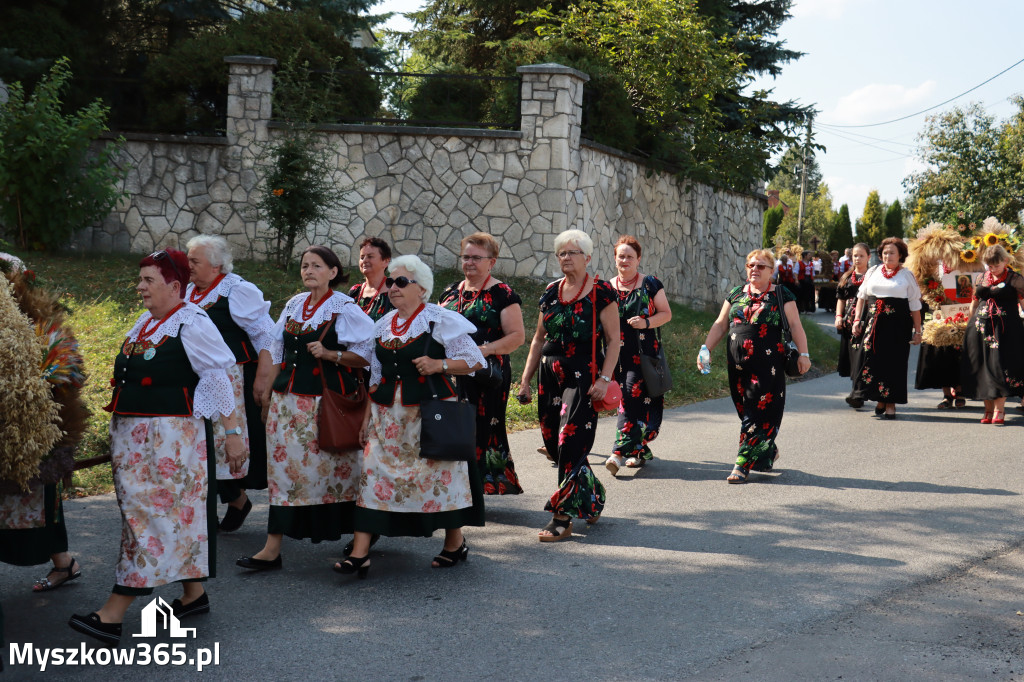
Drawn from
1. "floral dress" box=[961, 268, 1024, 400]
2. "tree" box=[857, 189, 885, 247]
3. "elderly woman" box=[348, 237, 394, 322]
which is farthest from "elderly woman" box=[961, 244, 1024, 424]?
"tree" box=[857, 189, 885, 247]

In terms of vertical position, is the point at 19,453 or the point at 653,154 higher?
→ the point at 653,154

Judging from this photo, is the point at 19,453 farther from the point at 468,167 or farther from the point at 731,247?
the point at 731,247

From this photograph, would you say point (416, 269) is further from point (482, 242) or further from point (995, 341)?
point (995, 341)

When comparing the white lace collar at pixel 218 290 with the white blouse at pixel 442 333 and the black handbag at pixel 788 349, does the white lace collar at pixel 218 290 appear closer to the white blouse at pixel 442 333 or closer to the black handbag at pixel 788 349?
the white blouse at pixel 442 333

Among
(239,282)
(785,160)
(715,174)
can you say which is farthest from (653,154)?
(239,282)

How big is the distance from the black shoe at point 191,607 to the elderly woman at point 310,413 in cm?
69

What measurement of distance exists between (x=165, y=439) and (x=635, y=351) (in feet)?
15.2

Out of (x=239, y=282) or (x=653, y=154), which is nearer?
(x=239, y=282)

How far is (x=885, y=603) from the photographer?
509cm

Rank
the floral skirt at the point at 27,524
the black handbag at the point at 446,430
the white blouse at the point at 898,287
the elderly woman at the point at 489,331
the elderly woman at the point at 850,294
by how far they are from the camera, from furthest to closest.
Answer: the elderly woman at the point at 850,294 < the white blouse at the point at 898,287 < the elderly woman at the point at 489,331 < the black handbag at the point at 446,430 < the floral skirt at the point at 27,524

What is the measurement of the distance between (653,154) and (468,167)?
467 centimetres

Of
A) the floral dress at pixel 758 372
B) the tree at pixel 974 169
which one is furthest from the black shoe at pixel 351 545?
the tree at pixel 974 169

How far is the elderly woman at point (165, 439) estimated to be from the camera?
4.38 meters

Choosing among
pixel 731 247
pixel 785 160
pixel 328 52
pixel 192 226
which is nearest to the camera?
pixel 192 226
